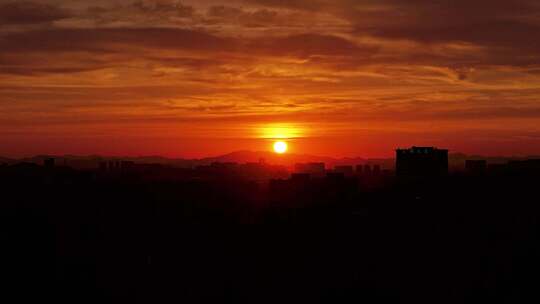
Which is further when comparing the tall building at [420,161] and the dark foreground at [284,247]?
the tall building at [420,161]

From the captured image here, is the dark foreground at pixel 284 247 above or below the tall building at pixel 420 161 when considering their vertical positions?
below

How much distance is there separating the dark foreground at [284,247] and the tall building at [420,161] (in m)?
40.3

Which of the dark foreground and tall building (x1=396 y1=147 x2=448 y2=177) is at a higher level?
tall building (x1=396 y1=147 x2=448 y2=177)

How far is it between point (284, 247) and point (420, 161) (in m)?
79.4

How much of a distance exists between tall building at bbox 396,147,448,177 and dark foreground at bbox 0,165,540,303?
4031cm

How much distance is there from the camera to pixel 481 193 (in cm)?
9362

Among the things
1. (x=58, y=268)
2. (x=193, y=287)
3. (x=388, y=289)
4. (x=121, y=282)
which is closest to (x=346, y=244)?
(x=388, y=289)

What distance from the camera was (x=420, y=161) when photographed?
149 metres

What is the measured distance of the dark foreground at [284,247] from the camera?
2435 inches

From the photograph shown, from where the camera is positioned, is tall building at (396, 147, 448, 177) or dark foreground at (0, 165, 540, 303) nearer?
dark foreground at (0, 165, 540, 303)

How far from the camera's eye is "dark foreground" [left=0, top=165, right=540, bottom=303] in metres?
61.8

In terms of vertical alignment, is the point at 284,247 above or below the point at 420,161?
below

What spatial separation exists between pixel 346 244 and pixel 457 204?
20.5 metres

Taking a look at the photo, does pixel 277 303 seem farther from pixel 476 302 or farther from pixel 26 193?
pixel 26 193
